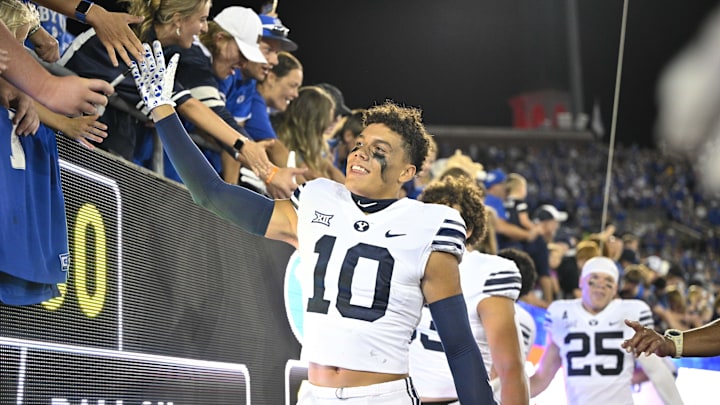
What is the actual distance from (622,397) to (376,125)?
12.7 ft

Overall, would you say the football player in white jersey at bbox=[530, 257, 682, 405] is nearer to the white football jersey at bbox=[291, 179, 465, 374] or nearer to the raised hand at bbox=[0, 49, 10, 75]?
the white football jersey at bbox=[291, 179, 465, 374]

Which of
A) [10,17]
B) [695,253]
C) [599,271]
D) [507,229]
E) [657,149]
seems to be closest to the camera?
[10,17]

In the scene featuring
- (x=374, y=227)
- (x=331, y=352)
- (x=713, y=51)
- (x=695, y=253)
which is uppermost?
(x=713, y=51)

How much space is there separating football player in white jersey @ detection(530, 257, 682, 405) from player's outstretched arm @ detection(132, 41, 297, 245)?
3695 millimetres

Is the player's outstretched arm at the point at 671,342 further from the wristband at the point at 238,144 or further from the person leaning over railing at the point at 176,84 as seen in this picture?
the wristband at the point at 238,144

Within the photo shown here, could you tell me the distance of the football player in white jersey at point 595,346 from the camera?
6.54m

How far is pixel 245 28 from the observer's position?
4840mm

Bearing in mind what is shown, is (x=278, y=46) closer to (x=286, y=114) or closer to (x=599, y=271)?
(x=286, y=114)

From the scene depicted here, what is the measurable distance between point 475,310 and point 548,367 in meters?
2.69

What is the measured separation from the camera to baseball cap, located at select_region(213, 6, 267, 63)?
4812 mm

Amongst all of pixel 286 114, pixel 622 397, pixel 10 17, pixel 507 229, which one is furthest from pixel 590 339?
pixel 10 17

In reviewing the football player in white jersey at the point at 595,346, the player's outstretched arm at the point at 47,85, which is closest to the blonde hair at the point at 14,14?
the player's outstretched arm at the point at 47,85

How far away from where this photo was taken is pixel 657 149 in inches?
1575

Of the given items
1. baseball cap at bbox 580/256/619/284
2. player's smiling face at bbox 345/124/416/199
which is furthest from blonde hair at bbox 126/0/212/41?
baseball cap at bbox 580/256/619/284
